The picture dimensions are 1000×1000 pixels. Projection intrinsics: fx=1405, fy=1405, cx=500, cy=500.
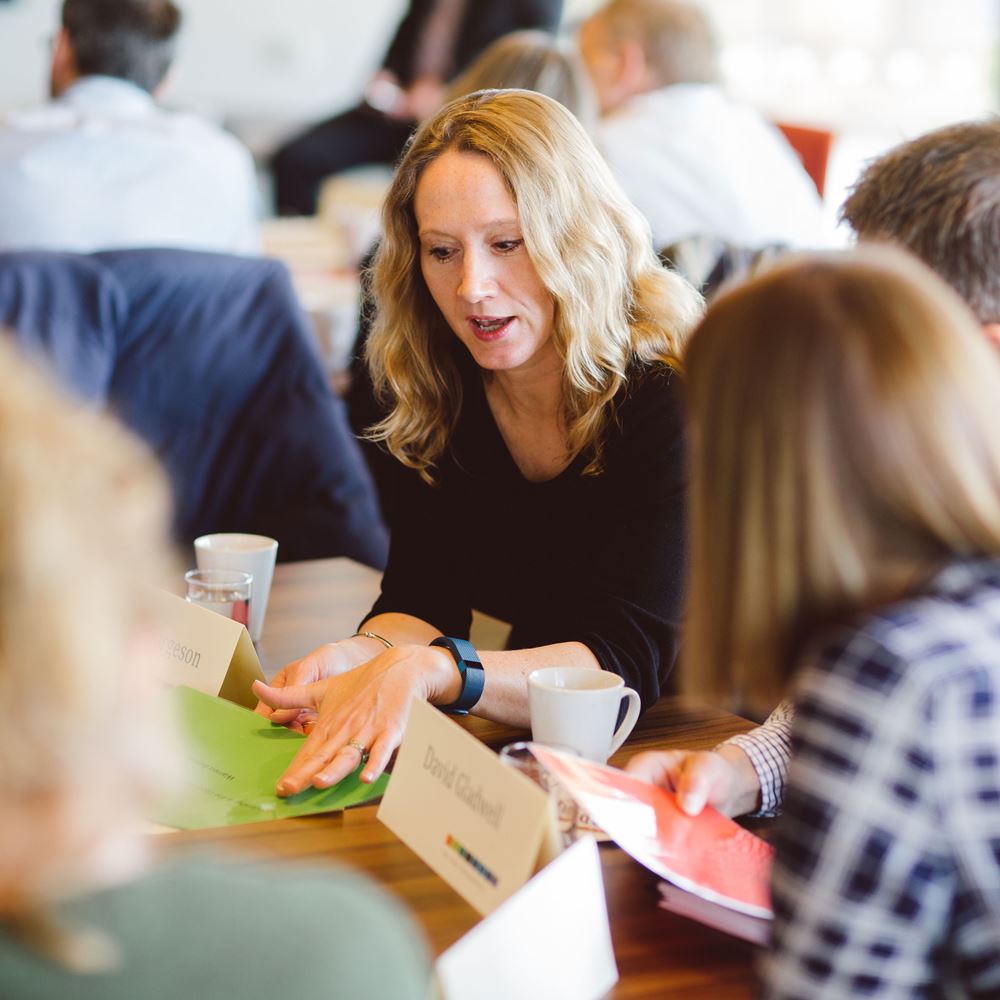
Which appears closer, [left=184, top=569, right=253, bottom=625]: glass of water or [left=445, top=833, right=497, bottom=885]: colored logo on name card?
[left=445, top=833, right=497, bottom=885]: colored logo on name card

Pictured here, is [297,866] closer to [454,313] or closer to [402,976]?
[402,976]

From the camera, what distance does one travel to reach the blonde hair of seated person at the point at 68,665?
49cm

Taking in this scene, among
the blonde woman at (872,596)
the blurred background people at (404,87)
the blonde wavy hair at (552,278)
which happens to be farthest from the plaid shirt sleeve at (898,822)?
the blurred background people at (404,87)

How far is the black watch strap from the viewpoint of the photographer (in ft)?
4.44

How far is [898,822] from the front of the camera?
69cm

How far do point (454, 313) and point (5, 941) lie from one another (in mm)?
1245

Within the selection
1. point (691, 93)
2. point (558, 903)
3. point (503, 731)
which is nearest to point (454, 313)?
point (503, 731)

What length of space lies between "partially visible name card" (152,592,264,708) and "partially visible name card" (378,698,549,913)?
31cm

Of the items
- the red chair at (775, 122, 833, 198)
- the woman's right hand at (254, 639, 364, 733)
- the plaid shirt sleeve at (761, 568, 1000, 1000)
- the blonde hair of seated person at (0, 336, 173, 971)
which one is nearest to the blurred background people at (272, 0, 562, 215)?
the red chair at (775, 122, 833, 198)

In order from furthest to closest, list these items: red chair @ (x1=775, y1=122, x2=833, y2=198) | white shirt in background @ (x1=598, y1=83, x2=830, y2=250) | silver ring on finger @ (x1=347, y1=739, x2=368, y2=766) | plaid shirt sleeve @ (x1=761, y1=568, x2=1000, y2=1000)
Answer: red chair @ (x1=775, y1=122, x2=833, y2=198) < white shirt in background @ (x1=598, y1=83, x2=830, y2=250) < silver ring on finger @ (x1=347, y1=739, x2=368, y2=766) < plaid shirt sleeve @ (x1=761, y1=568, x2=1000, y2=1000)

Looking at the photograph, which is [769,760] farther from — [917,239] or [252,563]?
[252,563]

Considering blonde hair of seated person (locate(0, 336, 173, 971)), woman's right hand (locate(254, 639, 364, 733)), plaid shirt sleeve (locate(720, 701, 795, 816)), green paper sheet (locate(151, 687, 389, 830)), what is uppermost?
blonde hair of seated person (locate(0, 336, 173, 971))

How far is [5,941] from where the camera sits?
0.52 metres

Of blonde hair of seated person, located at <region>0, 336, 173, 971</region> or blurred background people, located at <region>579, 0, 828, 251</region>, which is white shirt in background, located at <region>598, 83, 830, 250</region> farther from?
blonde hair of seated person, located at <region>0, 336, 173, 971</region>
